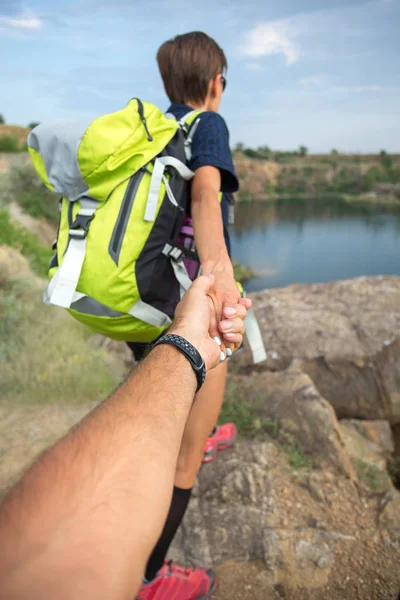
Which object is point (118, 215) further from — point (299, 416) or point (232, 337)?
point (299, 416)

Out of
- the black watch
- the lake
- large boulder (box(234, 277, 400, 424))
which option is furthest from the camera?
the lake

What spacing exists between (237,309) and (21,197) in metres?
13.5

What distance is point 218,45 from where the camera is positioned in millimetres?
1938

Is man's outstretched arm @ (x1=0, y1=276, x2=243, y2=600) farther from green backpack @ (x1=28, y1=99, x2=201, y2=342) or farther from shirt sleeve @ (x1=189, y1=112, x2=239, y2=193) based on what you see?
shirt sleeve @ (x1=189, y1=112, x2=239, y2=193)

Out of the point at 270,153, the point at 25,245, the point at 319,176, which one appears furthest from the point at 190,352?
the point at 270,153

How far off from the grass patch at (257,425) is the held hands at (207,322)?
1.74 metres

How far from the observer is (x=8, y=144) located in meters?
23.2

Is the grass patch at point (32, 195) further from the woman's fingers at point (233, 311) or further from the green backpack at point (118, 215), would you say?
the woman's fingers at point (233, 311)

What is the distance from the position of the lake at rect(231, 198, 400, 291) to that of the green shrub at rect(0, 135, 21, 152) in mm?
13408

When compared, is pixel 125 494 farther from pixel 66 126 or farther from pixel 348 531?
pixel 348 531

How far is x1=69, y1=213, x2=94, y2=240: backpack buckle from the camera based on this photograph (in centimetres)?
159

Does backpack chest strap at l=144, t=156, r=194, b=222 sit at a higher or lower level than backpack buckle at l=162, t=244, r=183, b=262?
higher

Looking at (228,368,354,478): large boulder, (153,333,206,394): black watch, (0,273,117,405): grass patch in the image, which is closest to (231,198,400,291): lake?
(228,368,354,478): large boulder

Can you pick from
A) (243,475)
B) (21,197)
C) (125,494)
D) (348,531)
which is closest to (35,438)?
(243,475)
